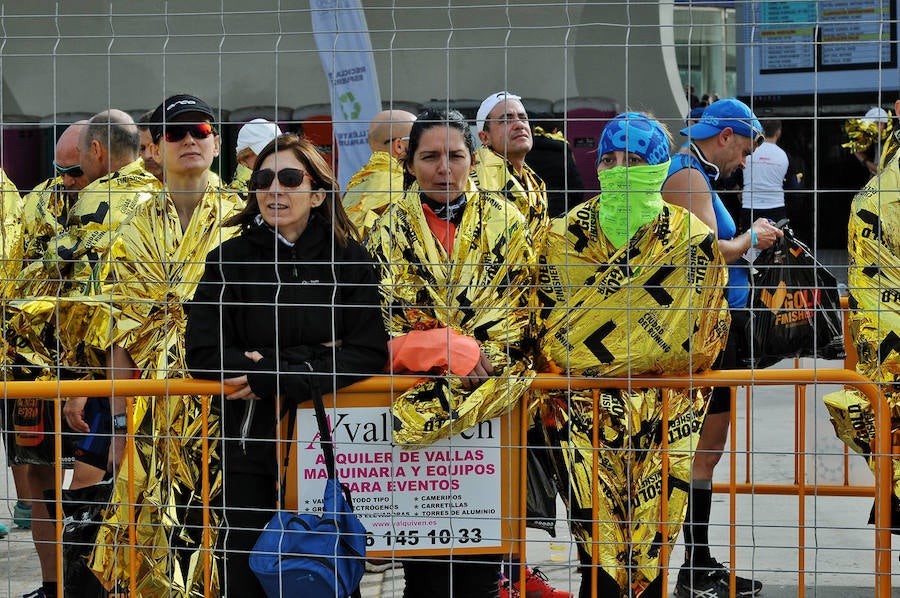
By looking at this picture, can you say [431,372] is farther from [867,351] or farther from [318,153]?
[867,351]

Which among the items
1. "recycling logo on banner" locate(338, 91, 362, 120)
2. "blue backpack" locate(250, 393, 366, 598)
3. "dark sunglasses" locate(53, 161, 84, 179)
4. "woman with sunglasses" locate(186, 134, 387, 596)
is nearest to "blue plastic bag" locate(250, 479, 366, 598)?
"blue backpack" locate(250, 393, 366, 598)

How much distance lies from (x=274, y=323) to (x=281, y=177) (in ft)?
1.56

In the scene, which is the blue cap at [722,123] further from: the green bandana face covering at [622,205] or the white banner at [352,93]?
the white banner at [352,93]

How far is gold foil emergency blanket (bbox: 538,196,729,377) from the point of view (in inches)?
159

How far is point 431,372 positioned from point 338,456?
395mm

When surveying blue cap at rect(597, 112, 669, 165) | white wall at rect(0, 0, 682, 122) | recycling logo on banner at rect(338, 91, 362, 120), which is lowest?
blue cap at rect(597, 112, 669, 165)

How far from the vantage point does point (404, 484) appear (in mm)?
3973

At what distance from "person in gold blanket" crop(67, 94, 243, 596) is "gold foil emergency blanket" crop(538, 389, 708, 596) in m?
1.22

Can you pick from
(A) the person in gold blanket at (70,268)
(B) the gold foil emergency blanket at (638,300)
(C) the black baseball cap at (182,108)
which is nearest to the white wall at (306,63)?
(A) the person in gold blanket at (70,268)

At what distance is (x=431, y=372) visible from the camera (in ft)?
13.1

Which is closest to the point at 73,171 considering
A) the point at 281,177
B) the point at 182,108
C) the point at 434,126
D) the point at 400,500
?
the point at 182,108

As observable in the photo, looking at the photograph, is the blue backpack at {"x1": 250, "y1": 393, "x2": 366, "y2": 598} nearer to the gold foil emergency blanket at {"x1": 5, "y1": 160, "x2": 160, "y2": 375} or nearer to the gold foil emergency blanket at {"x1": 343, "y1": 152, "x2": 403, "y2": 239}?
the gold foil emergency blanket at {"x1": 5, "y1": 160, "x2": 160, "y2": 375}

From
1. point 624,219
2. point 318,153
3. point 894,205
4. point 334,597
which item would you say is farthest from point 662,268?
point 334,597

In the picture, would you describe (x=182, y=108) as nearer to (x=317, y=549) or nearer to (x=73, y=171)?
(x=73, y=171)
